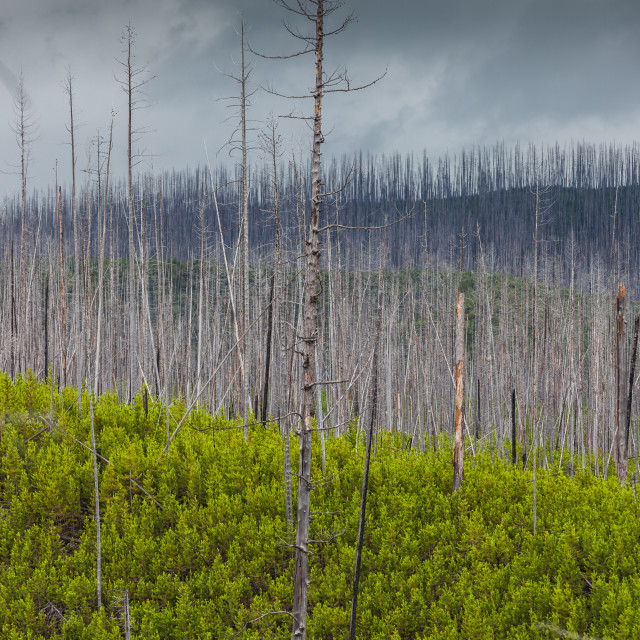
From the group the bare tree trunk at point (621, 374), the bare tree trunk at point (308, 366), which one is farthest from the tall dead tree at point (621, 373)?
the bare tree trunk at point (308, 366)

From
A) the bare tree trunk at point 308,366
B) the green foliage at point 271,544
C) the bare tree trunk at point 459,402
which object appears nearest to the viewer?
the bare tree trunk at point 308,366

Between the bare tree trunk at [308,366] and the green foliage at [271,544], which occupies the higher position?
the bare tree trunk at [308,366]

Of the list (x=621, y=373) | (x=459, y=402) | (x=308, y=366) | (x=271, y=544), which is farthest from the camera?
(x=459, y=402)

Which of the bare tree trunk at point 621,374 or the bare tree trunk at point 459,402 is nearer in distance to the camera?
the bare tree trunk at point 621,374

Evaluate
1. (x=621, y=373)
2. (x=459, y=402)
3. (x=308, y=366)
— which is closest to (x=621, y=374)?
(x=621, y=373)

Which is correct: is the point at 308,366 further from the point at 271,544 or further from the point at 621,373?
the point at 621,373

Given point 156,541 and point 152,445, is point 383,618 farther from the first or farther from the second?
point 152,445

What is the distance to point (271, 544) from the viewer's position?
505 centimetres

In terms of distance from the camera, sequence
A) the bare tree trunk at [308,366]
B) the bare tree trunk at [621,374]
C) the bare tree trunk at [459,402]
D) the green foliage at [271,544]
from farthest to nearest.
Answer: the bare tree trunk at [459,402] < the bare tree trunk at [621,374] < the green foliage at [271,544] < the bare tree trunk at [308,366]

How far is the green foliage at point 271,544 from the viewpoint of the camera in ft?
13.9

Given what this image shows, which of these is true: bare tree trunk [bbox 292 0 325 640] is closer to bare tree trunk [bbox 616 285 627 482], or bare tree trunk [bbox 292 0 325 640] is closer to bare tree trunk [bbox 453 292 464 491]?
bare tree trunk [bbox 453 292 464 491]

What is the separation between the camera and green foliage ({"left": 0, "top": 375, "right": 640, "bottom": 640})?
4.24 m

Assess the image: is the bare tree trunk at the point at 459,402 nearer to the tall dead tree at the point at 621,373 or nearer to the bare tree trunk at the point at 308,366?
the tall dead tree at the point at 621,373

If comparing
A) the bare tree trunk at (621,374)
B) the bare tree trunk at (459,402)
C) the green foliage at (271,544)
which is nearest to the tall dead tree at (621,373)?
the bare tree trunk at (621,374)
